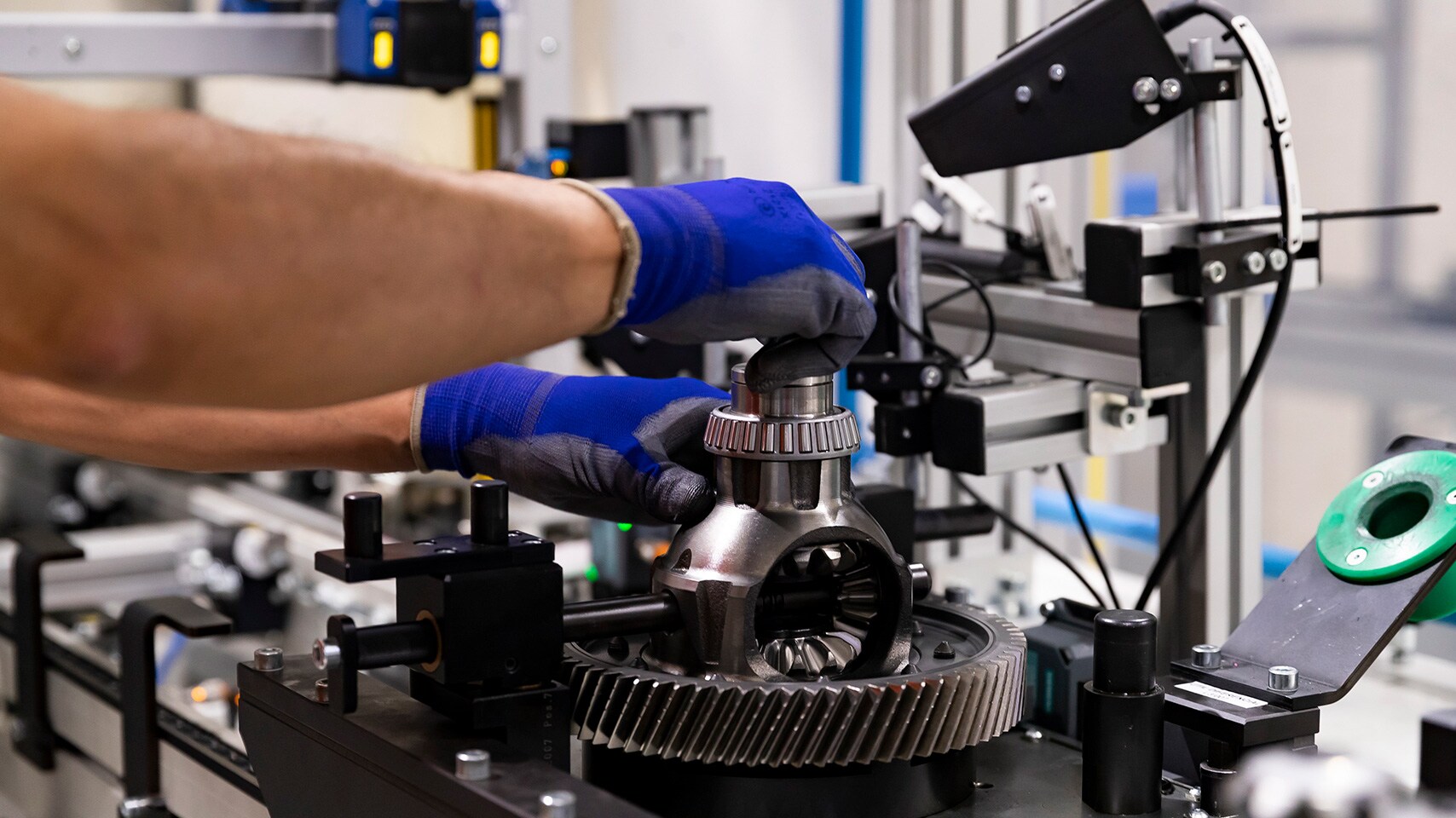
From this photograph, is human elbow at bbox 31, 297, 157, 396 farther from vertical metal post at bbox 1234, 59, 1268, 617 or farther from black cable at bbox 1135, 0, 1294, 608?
vertical metal post at bbox 1234, 59, 1268, 617

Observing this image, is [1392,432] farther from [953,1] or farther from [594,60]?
[953,1]

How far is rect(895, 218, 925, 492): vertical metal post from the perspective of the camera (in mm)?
1235

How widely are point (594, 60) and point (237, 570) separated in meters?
1.53

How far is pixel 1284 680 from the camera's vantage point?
3.01ft

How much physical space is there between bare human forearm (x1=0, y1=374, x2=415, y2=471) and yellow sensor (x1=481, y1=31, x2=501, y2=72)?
4.78 feet

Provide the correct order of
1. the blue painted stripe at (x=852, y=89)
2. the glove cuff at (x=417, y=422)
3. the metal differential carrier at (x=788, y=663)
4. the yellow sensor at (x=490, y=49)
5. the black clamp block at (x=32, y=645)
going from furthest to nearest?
1. the blue painted stripe at (x=852, y=89)
2. the yellow sensor at (x=490, y=49)
3. the black clamp block at (x=32, y=645)
4. the glove cuff at (x=417, y=422)
5. the metal differential carrier at (x=788, y=663)

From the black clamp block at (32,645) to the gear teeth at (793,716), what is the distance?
2.92 ft

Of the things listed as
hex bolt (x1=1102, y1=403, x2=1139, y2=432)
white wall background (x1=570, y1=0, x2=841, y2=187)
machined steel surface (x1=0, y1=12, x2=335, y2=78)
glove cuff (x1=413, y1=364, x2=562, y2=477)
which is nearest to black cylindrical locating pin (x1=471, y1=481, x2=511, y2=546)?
glove cuff (x1=413, y1=364, x2=562, y2=477)

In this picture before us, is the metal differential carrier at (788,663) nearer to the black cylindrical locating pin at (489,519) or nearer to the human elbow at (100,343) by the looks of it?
the black cylindrical locating pin at (489,519)

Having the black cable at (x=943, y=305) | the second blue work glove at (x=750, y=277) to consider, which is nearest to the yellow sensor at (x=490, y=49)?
the black cable at (x=943, y=305)

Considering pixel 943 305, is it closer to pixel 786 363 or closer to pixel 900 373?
pixel 900 373

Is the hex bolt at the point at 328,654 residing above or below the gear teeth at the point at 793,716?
above

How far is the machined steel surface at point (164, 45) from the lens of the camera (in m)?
2.17

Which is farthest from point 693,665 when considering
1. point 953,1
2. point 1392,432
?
point 1392,432
